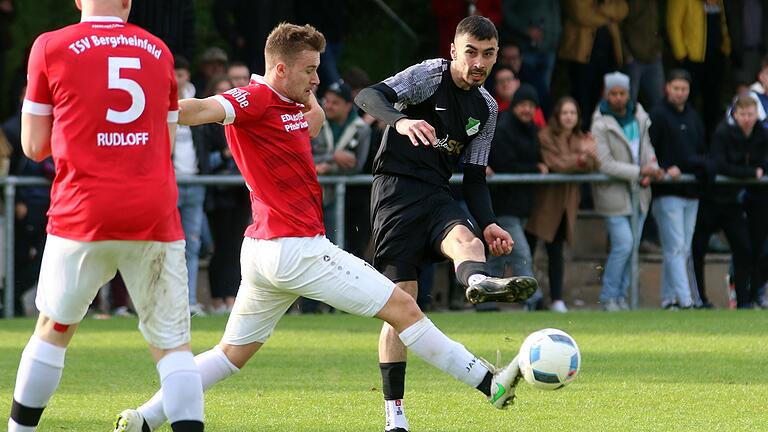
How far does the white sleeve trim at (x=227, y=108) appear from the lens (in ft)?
21.6

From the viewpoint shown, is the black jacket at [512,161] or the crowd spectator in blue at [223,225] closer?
the crowd spectator in blue at [223,225]

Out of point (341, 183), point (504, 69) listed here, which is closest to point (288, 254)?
point (341, 183)

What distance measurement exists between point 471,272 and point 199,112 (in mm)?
1626

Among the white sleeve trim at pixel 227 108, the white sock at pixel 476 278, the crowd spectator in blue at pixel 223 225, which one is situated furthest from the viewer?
the crowd spectator in blue at pixel 223 225

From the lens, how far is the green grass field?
25.4ft

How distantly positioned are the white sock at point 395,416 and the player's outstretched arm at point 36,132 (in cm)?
241

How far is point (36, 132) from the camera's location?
5.68m

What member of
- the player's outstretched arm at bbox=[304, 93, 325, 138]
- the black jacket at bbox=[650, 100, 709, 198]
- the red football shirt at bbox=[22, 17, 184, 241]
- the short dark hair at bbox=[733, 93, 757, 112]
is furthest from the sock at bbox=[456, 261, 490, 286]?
the short dark hair at bbox=[733, 93, 757, 112]

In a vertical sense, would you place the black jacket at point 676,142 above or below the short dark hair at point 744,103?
below

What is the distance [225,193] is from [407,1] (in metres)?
5.86

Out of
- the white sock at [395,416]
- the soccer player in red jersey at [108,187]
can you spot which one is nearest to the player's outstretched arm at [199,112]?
the soccer player in red jersey at [108,187]

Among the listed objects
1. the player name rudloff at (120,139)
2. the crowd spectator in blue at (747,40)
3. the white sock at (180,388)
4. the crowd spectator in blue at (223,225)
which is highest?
the player name rudloff at (120,139)

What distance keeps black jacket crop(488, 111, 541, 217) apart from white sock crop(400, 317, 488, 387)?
7.43m

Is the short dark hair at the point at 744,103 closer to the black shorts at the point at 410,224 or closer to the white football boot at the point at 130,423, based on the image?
the black shorts at the point at 410,224
